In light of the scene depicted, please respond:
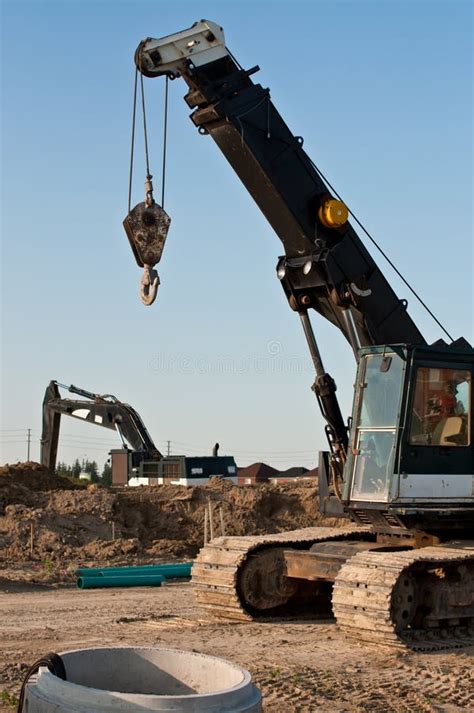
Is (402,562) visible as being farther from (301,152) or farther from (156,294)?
(301,152)

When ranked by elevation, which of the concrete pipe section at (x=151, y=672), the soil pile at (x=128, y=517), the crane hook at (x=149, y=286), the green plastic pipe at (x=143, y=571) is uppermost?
the crane hook at (x=149, y=286)

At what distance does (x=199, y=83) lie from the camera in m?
11.2

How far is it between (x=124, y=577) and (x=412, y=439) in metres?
6.88

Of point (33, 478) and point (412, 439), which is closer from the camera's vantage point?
point (412, 439)

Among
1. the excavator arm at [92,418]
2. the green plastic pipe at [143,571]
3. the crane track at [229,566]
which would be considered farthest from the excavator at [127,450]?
the crane track at [229,566]

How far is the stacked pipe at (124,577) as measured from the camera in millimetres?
15875

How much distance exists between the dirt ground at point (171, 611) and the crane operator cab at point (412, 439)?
154 centimetres

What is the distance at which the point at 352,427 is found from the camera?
11.2 metres

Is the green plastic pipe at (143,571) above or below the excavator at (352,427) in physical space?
below

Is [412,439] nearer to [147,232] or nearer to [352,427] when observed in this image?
[352,427]

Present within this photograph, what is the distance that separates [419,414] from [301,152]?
3.34 meters

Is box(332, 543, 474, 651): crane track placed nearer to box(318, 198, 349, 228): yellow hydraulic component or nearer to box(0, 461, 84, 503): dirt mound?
box(318, 198, 349, 228): yellow hydraulic component

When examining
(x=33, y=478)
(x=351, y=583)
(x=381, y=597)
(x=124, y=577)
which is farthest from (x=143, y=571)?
(x=33, y=478)

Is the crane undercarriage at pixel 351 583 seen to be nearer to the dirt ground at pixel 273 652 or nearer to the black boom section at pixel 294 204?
the dirt ground at pixel 273 652
